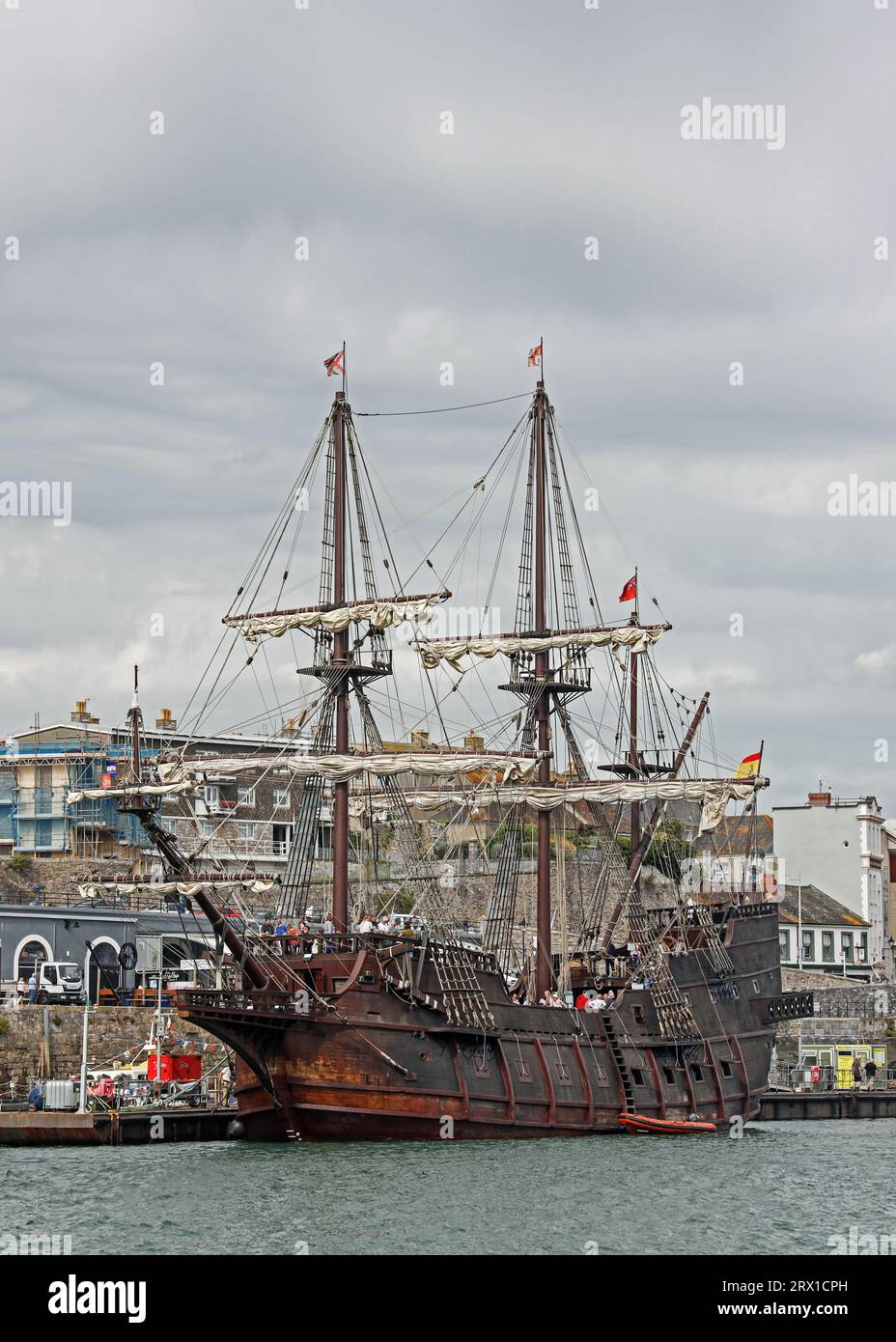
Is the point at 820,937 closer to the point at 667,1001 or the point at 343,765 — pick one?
the point at 667,1001

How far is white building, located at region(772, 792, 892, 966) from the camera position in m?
109

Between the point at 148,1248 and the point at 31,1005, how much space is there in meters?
25.1

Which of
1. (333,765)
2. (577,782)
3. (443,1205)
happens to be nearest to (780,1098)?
(577,782)

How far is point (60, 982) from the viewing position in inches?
2504

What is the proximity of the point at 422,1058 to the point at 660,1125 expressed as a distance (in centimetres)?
1075

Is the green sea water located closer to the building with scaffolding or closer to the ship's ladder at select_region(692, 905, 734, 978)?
the ship's ladder at select_region(692, 905, 734, 978)

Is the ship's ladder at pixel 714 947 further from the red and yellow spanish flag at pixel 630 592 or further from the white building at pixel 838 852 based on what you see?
the white building at pixel 838 852

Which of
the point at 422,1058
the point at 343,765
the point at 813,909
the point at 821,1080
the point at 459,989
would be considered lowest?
the point at 821,1080

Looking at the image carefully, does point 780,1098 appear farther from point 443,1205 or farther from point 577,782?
point 443,1205

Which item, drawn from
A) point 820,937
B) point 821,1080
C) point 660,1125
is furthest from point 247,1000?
point 820,937

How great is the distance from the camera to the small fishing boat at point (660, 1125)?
57.4 meters

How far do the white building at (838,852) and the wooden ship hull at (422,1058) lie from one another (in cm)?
5110

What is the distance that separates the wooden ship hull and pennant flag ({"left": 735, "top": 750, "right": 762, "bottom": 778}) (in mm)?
12635
